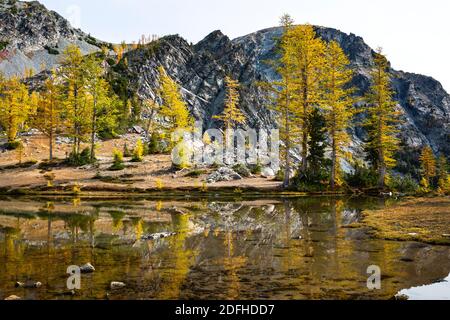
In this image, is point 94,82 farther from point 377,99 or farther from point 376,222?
point 376,222

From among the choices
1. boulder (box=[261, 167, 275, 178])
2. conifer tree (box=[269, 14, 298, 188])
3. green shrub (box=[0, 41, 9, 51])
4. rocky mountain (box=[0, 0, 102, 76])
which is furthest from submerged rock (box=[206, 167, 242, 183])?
green shrub (box=[0, 41, 9, 51])

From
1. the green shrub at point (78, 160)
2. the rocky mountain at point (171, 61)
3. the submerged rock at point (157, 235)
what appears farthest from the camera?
the rocky mountain at point (171, 61)

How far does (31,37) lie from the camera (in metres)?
156

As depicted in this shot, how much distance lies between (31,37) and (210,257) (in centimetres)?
17115

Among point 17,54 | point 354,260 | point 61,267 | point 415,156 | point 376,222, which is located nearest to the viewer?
point 61,267

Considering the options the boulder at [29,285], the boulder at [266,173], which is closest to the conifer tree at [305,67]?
the boulder at [266,173]

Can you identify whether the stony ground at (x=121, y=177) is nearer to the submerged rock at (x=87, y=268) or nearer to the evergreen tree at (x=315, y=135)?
the evergreen tree at (x=315, y=135)

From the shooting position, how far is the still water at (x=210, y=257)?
850 cm

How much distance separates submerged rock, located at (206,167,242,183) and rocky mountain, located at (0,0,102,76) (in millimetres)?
124088

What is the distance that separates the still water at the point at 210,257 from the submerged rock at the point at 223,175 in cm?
1851

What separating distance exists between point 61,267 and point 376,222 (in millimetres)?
13986

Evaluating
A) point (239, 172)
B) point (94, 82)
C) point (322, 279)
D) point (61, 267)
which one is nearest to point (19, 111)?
point (94, 82)

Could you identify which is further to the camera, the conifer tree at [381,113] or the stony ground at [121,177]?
the conifer tree at [381,113]

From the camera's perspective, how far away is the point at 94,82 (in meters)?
47.5
